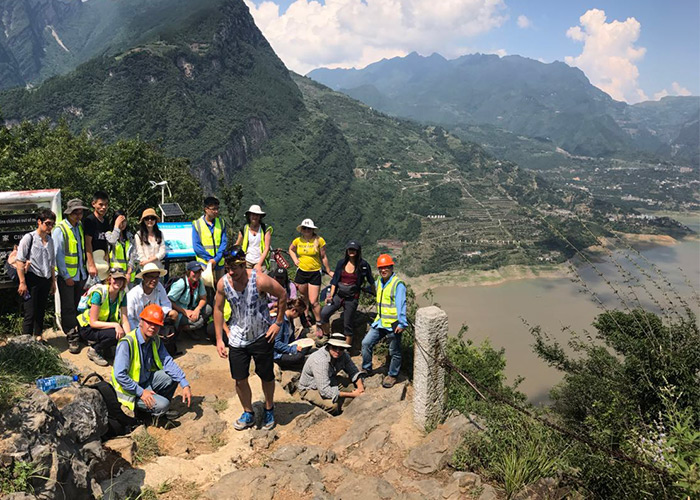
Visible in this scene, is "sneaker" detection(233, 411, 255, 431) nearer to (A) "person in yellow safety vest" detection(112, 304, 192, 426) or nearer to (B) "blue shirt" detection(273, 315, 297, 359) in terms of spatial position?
(A) "person in yellow safety vest" detection(112, 304, 192, 426)

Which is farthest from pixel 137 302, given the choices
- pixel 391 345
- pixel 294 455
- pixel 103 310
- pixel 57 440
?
pixel 391 345

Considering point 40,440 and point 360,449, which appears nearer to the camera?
point 40,440

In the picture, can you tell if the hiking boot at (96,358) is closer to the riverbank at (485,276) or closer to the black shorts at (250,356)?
the black shorts at (250,356)

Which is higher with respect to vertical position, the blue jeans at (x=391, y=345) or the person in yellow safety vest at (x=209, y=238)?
the person in yellow safety vest at (x=209, y=238)

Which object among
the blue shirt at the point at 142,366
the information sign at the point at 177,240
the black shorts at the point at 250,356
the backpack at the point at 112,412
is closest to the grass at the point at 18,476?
the backpack at the point at 112,412

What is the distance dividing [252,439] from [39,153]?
57.8 ft

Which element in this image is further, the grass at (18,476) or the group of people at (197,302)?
the group of people at (197,302)

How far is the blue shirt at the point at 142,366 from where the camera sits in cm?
411

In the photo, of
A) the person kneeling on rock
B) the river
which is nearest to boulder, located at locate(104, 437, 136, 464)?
the person kneeling on rock

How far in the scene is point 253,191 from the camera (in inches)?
4230

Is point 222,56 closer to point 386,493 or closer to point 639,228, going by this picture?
point 639,228

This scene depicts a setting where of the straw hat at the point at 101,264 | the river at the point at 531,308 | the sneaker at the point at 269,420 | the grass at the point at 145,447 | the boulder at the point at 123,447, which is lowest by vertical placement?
the river at the point at 531,308

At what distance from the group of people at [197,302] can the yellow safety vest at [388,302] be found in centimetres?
1

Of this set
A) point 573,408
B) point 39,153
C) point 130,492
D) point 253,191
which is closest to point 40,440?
point 130,492
